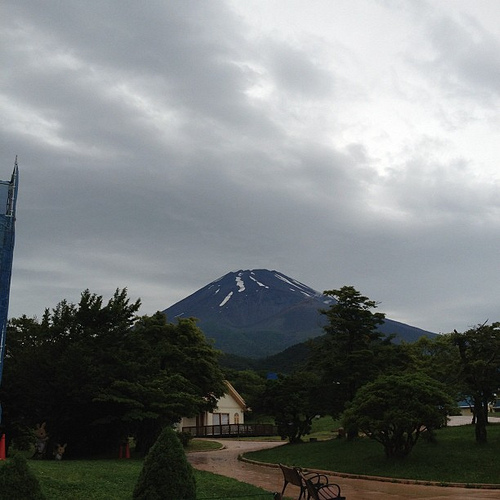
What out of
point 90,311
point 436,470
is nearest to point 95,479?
point 436,470

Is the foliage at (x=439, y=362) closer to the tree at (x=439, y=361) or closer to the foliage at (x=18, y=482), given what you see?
the tree at (x=439, y=361)

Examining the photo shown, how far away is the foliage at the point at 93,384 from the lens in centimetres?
2648

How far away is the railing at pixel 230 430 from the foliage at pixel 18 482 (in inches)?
1767

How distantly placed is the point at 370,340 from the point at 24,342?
1977 centimetres

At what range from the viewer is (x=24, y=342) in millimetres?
33656

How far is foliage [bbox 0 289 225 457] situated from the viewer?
86.9 feet

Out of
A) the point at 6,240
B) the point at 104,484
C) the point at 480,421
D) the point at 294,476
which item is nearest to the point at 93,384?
the point at 6,240

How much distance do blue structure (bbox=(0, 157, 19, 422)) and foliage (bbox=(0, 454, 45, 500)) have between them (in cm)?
1200

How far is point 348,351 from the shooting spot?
3250 centimetres

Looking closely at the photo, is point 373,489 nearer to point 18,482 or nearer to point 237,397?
point 18,482

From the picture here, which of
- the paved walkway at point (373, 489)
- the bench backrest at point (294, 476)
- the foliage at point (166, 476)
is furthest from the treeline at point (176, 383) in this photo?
the foliage at point (166, 476)

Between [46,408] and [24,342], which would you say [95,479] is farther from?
[24,342]

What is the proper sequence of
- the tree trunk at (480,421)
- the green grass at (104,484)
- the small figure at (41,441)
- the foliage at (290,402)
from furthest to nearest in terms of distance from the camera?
1. the foliage at (290,402)
2. the small figure at (41,441)
3. the tree trunk at (480,421)
4. the green grass at (104,484)

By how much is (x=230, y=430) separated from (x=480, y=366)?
1331 inches
